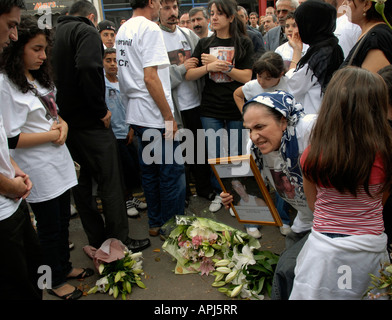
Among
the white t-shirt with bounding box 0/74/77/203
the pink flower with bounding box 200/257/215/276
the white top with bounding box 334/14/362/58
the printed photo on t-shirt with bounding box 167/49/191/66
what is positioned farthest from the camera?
the printed photo on t-shirt with bounding box 167/49/191/66

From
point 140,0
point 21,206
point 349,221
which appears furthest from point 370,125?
point 140,0

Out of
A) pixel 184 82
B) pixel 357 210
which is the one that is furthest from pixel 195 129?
pixel 357 210

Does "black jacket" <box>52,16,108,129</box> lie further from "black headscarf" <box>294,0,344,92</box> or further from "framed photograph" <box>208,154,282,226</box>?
"black headscarf" <box>294,0,344,92</box>

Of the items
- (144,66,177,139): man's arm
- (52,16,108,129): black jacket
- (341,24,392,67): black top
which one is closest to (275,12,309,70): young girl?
(341,24,392,67): black top

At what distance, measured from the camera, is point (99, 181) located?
10.6 ft

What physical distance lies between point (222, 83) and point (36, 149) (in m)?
2.12

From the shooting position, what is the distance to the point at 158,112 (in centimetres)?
339

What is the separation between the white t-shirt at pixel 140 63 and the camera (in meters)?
3.20

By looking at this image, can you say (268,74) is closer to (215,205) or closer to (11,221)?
(215,205)

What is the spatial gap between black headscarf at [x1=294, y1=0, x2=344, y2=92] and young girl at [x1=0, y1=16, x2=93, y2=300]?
1924 mm

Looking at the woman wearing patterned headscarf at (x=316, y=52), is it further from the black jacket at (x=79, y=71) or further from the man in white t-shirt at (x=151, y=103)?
the black jacket at (x=79, y=71)

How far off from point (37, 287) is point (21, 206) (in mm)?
502

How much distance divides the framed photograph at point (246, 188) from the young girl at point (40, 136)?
1164 mm

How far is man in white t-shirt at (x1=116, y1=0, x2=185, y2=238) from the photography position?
322 centimetres
